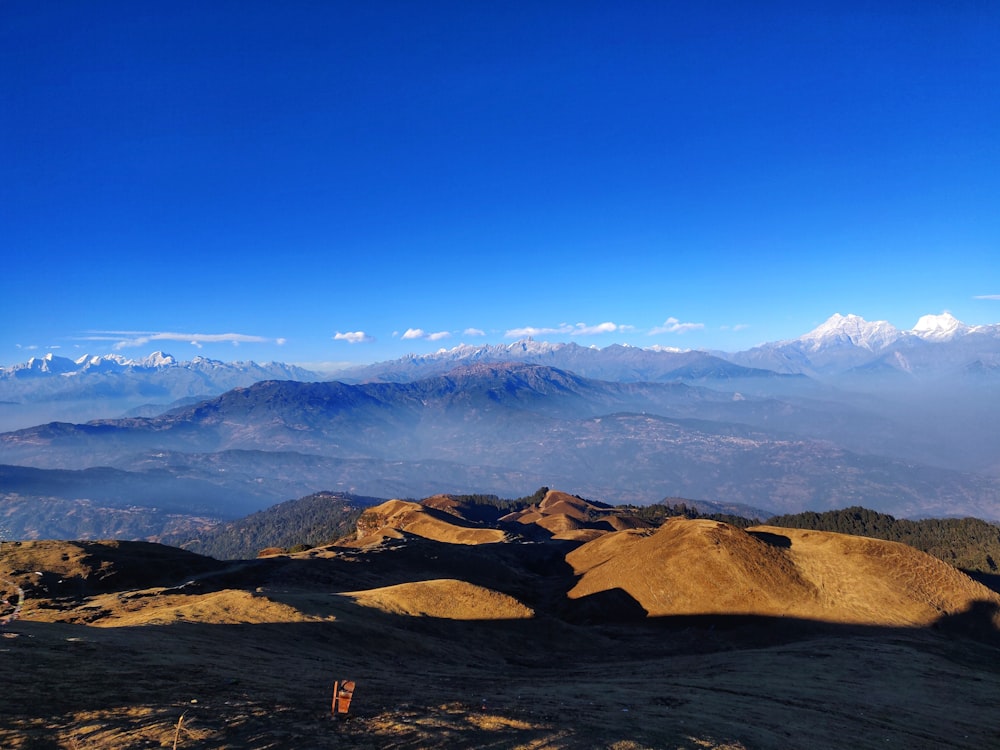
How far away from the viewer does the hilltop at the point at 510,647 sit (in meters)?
17.2

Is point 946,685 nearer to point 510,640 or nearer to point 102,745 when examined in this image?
point 510,640

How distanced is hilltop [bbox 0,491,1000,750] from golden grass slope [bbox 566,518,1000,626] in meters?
0.31

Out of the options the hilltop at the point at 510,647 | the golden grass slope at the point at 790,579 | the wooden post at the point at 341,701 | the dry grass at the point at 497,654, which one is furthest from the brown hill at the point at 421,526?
the wooden post at the point at 341,701

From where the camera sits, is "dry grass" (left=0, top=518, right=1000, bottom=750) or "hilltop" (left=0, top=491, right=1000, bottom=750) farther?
"hilltop" (left=0, top=491, right=1000, bottom=750)

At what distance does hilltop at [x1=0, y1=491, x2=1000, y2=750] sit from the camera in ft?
56.3

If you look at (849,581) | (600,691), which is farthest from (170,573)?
(849,581)

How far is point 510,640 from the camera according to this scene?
4950 centimetres

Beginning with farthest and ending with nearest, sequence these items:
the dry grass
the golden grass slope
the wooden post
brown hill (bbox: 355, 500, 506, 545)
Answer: brown hill (bbox: 355, 500, 506, 545) < the golden grass slope < the wooden post < the dry grass

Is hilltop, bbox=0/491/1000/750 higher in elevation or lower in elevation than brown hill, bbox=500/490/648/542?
higher

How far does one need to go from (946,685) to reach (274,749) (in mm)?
44323

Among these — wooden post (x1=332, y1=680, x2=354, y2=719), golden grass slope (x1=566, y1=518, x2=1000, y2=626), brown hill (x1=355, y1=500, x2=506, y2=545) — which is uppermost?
wooden post (x1=332, y1=680, x2=354, y2=719)

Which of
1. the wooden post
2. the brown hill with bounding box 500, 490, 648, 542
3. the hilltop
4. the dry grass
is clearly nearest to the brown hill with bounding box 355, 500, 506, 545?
the brown hill with bounding box 500, 490, 648, 542

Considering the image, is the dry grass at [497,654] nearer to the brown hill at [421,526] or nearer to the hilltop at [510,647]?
the hilltop at [510,647]

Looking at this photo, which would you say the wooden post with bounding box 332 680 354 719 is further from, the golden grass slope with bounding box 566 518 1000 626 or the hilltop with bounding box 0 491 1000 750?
the golden grass slope with bounding box 566 518 1000 626
